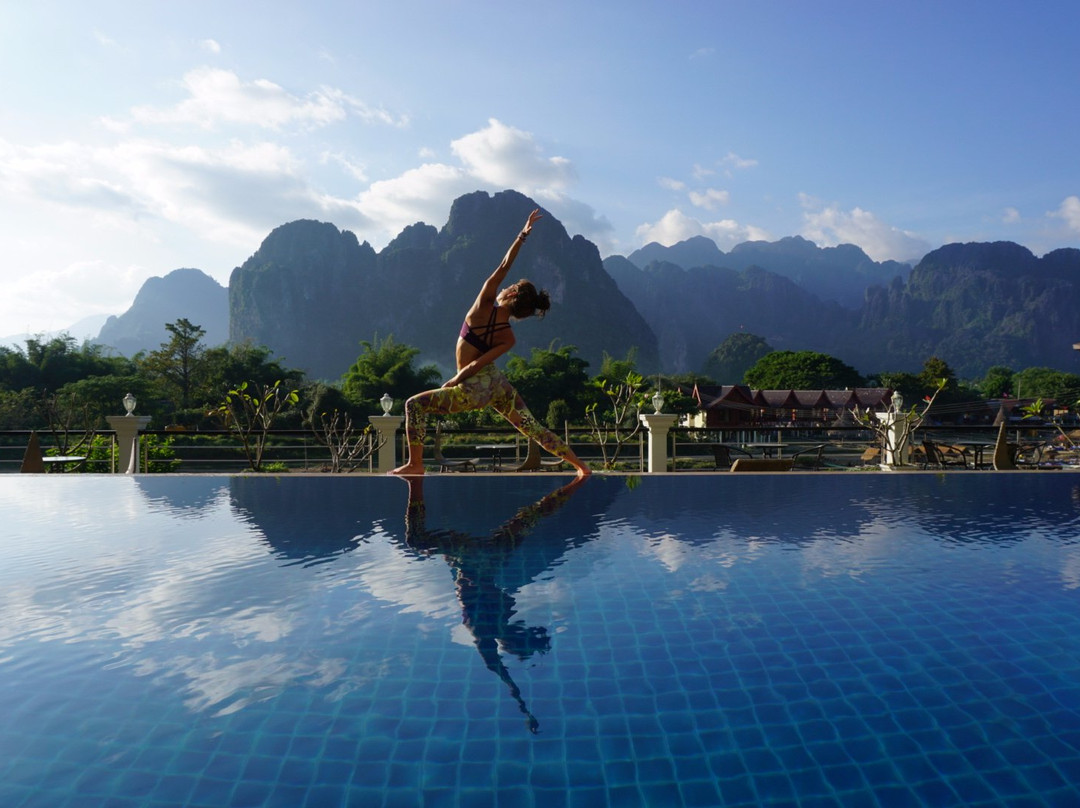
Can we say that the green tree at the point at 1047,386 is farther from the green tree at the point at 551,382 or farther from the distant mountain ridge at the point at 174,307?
the distant mountain ridge at the point at 174,307

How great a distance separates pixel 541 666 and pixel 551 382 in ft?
148

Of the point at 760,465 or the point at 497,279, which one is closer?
the point at 497,279

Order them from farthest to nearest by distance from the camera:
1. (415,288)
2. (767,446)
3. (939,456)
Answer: (415,288) → (767,446) → (939,456)

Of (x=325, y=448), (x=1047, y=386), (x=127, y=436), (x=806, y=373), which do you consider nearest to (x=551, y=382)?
(x=325, y=448)

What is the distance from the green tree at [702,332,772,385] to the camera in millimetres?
111312

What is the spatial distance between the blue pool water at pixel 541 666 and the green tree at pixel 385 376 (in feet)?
143

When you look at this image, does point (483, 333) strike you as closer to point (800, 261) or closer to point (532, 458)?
point (532, 458)

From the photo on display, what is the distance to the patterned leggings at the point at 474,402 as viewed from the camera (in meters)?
6.09

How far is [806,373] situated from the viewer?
217 ft

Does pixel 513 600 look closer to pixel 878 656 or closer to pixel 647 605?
pixel 647 605

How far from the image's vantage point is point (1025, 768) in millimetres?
1849

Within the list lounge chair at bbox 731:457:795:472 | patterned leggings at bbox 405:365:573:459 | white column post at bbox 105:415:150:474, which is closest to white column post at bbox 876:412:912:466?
lounge chair at bbox 731:457:795:472

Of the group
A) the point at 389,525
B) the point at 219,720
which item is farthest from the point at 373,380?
the point at 219,720

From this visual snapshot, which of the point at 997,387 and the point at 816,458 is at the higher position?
the point at 997,387
